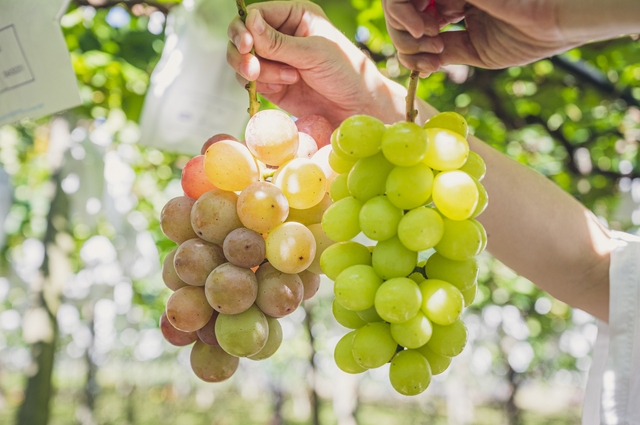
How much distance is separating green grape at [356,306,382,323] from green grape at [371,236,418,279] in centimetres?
5

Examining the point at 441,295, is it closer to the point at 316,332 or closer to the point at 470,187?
the point at 470,187

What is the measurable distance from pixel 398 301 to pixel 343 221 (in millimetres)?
119

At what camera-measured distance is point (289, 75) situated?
1003 millimetres

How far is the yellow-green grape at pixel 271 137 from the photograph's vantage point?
2.31 feet

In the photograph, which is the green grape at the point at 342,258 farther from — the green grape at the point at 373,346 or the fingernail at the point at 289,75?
the fingernail at the point at 289,75

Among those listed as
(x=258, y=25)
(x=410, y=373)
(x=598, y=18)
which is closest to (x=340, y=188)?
(x=410, y=373)

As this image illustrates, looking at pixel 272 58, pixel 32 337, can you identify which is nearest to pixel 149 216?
pixel 32 337

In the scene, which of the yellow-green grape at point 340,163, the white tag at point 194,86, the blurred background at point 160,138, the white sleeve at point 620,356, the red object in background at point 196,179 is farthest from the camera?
the blurred background at point 160,138

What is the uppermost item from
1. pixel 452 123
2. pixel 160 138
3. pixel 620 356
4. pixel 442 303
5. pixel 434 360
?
pixel 452 123

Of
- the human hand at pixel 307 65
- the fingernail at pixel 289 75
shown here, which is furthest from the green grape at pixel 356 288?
the fingernail at pixel 289 75

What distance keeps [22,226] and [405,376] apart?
5400 millimetres

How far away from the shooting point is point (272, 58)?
0.95 meters

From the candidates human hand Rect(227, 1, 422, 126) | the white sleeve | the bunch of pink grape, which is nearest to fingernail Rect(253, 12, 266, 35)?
human hand Rect(227, 1, 422, 126)

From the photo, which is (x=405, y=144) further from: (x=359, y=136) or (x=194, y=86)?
(x=194, y=86)
